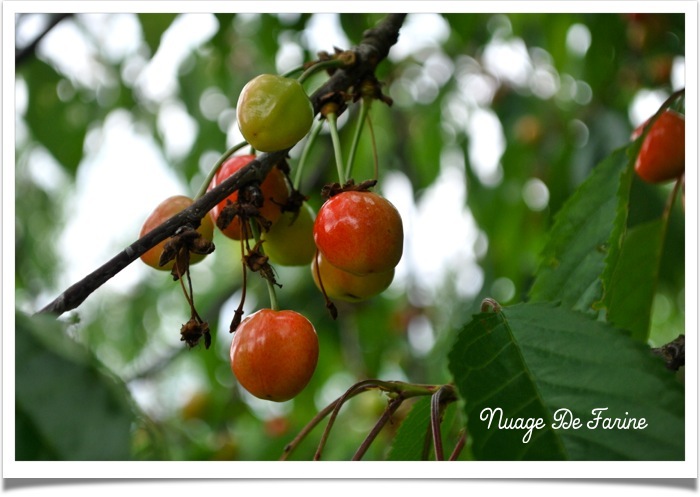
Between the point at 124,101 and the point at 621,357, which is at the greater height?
the point at 124,101

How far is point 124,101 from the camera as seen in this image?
11.1 feet

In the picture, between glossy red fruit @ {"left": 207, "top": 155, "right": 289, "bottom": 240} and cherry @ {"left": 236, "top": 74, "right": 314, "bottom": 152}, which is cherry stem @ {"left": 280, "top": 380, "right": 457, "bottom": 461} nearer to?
glossy red fruit @ {"left": 207, "top": 155, "right": 289, "bottom": 240}

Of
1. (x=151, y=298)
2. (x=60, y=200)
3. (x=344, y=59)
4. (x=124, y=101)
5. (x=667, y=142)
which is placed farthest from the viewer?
(x=60, y=200)

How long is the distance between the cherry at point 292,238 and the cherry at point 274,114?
6.5 inches

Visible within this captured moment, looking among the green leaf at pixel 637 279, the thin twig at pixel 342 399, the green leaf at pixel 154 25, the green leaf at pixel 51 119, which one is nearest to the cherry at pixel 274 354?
the thin twig at pixel 342 399

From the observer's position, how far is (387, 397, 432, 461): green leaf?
146 cm

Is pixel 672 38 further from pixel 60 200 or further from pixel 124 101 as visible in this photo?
pixel 60 200

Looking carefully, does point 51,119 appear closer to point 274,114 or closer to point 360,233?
point 274,114

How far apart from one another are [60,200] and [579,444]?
17.5 feet

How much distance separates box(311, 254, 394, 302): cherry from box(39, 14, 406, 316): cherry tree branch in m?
0.23

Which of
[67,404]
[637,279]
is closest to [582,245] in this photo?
[637,279]

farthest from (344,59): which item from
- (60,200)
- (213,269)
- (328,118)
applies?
(213,269)

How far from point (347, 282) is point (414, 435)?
1.15 ft

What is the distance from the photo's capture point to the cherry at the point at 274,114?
1.26 meters
